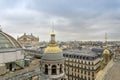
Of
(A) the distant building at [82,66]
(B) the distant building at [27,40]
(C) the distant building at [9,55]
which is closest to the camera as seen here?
(C) the distant building at [9,55]

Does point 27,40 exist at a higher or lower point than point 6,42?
higher

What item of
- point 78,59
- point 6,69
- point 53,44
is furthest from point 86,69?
point 6,69

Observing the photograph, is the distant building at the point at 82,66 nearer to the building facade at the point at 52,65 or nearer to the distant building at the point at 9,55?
the building facade at the point at 52,65

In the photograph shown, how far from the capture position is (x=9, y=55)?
24031 millimetres

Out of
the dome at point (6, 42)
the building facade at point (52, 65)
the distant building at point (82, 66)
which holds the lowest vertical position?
the distant building at point (82, 66)

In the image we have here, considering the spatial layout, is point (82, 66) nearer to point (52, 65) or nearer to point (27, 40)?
point (52, 65)

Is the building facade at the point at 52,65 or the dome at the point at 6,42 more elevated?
the dome at the point at 6,42

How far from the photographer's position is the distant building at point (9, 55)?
22.8 metres

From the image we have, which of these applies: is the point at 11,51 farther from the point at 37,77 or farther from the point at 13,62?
the point at 37,77

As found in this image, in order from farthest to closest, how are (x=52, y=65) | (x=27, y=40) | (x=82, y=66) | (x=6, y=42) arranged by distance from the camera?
(x=27, y=40)
(x=82, y=66)
(x=52, y=65)
(x=6, y=42)

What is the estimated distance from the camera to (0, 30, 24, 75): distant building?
22.8 metres

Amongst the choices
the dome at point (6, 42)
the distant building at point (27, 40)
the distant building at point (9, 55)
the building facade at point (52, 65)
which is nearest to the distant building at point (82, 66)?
the building facade at point (52, 65)

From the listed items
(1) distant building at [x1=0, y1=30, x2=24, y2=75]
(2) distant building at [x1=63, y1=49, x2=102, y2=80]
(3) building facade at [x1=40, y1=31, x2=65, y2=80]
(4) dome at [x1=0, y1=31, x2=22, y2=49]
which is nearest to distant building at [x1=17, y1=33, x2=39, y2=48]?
(2) distant building at [x1=63, y1=49, x2=102, y2=80]

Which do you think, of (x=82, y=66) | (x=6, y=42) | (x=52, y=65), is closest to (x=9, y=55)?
(x=6, y=42)
